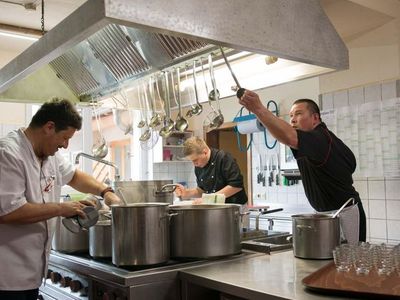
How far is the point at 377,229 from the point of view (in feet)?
12.3

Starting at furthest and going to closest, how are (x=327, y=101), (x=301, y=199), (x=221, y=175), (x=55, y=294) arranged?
(x=301, y=199), (x=327, y=101), (x=221, y=175), (x=55, y=294)

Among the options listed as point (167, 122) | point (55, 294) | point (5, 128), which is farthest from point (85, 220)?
point (5, 128)

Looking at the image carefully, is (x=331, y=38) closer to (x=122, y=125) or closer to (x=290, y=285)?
(x=290, y=285)

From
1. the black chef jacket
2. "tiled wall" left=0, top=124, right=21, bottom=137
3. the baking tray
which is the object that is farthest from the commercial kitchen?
"tiled wall" left=0, top=124, right=21, bottom=137

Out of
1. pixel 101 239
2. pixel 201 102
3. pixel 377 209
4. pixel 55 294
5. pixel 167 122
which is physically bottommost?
pixel 55 294

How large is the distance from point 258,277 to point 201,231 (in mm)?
316

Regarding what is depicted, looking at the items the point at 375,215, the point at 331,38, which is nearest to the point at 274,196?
the point at 375,215

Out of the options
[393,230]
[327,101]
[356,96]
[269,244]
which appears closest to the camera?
[269,244]

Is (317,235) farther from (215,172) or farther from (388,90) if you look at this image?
(388,90)

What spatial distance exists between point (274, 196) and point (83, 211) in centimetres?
347

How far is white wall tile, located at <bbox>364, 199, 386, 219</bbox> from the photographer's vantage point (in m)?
3.72

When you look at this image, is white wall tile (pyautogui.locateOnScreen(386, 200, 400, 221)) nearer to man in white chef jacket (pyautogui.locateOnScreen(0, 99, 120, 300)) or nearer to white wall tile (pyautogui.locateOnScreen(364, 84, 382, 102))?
white wall tile (pyautogui.locateOnScreen(364, 84, 382, 102))

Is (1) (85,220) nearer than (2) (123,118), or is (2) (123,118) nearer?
(1) (85,220)

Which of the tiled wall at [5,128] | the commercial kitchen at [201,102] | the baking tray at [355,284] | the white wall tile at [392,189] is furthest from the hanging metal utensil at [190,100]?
the tiled wall at [5,128]
